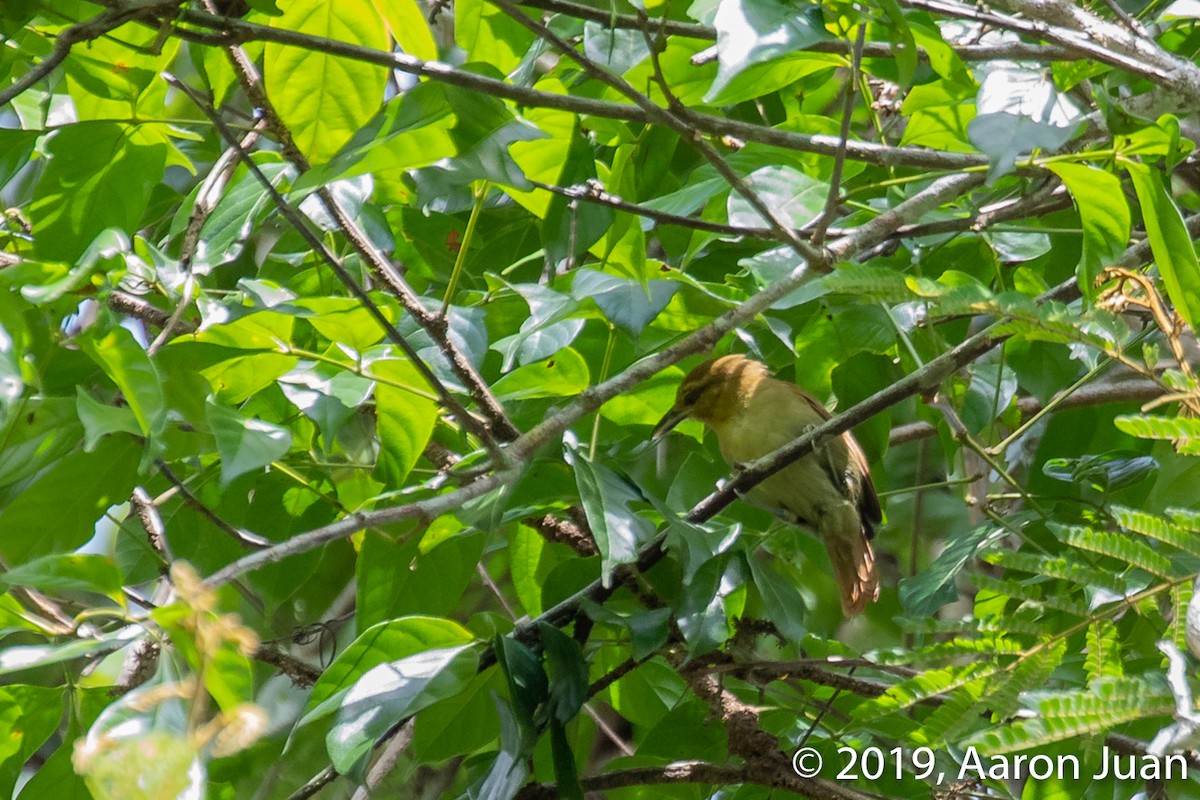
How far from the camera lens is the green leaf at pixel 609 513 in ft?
6.64

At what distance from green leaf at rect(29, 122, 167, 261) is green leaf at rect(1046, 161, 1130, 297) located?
186cm

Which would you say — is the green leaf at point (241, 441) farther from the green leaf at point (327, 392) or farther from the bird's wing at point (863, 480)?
the bird's wing at point (863, 480)

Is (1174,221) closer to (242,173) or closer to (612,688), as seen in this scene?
(612,688)

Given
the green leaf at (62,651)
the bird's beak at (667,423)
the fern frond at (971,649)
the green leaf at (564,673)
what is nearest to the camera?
Result: the green leaf at (62,651)

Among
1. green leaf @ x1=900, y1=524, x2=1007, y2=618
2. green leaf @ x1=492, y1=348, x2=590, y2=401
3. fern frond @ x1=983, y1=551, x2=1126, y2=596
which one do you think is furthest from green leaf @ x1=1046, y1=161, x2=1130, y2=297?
green leaf @ x1=492, y1=348, x2=590, y2=401

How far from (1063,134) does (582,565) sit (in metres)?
1.38

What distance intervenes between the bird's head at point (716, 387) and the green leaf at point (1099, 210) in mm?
1549

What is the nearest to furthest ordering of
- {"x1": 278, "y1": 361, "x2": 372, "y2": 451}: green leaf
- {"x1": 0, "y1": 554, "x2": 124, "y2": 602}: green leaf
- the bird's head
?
{"x1": 0, "y1": 554, "x2": 124, "y2": 602}: green leaf
{"x1": 278, "y1": 361, "x2": 372, "y2": 451}: green leaf
the bird's head

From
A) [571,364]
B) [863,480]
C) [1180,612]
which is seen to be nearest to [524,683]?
[571,364]

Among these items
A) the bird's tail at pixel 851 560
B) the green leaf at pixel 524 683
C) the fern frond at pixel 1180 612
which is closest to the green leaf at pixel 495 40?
the green leaf at pixel 524 683

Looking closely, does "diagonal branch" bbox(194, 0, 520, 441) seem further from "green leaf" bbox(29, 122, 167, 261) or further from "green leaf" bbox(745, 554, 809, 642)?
"green leaf" bbox(745, 554, 809, 642)

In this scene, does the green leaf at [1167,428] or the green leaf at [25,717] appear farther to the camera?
the green leaf at [25,717]

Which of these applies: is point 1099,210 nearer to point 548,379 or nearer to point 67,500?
point 548,379

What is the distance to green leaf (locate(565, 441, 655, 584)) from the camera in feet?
6.64
